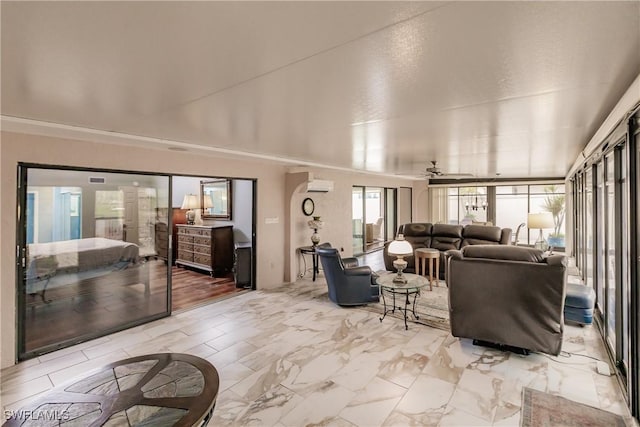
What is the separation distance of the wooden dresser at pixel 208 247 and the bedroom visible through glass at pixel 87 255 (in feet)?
7.18

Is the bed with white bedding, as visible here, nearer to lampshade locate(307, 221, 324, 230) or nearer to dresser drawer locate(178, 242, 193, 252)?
dresser drawer locate(178, 242, 193, 252)

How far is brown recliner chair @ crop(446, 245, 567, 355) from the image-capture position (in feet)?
9.82

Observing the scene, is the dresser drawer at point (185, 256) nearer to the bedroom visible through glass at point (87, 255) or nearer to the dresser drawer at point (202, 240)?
the dresser drawer at point (202, 240)

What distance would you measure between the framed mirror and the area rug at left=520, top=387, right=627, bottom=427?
6.04 m

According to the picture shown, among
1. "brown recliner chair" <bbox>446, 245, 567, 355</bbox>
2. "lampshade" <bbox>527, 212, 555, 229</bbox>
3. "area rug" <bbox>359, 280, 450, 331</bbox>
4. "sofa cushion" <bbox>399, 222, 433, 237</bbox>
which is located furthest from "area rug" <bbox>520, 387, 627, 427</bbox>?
"lampshade" <bbox>527, 212, 555, 229</bbox>

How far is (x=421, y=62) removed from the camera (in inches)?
65.8

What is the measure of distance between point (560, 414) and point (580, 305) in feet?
6.71

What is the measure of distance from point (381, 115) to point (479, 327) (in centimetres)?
245

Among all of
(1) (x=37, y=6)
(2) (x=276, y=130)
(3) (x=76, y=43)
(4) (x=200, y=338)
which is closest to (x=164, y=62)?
(3) (x=76, y=43)

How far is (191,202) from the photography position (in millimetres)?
7625

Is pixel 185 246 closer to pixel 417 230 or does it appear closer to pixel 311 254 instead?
pixel 311 254

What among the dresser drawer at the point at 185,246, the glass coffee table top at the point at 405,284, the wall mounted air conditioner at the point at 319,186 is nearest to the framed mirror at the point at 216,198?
the dresser drawer at the point at 185,246

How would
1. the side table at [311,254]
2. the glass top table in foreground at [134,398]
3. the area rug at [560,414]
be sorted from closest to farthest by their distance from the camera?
the glass top table in foreground at [134,398] < the area rug at [560,414] < the side table at [311,254]

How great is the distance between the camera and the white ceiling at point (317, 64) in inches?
48.3
